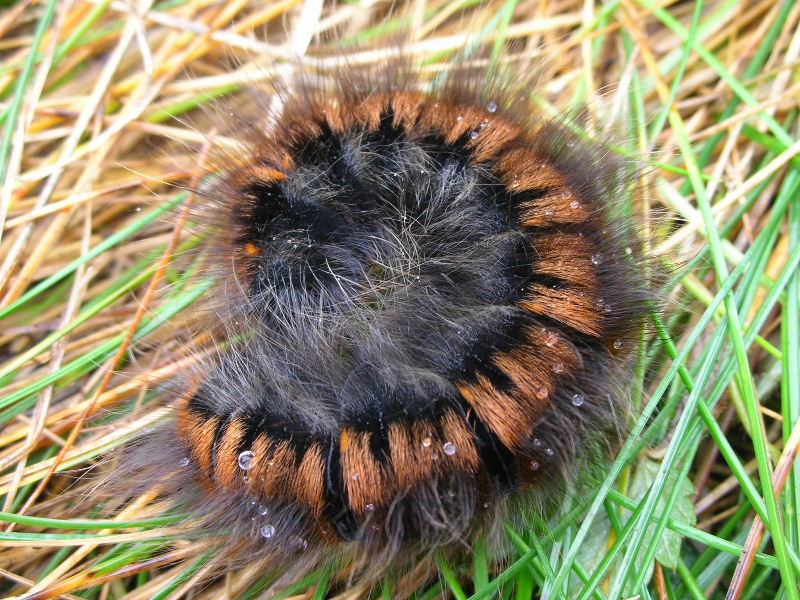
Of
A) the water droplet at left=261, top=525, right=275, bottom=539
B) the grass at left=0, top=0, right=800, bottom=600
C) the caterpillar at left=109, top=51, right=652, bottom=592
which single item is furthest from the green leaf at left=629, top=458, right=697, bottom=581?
the water droplet at left=261, top=525, right=275, bottom=539

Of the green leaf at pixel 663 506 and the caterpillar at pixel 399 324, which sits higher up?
the caterpillar at pixel 399 324

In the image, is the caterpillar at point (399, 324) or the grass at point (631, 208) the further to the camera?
the grass at point (631, 208)

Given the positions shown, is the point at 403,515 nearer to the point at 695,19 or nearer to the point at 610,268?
the point at 610,268

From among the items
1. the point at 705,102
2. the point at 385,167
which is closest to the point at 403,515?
the point at 385,167

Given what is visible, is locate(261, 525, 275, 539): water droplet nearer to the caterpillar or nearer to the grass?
the caterpillar

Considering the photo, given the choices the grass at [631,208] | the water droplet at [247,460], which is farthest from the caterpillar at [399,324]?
the grass at [631,208]

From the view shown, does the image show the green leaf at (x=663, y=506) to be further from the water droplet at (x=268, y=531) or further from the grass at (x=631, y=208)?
the water droplet at (x=268, y=531)

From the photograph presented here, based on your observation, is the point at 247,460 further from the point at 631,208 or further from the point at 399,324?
the point at 631,208

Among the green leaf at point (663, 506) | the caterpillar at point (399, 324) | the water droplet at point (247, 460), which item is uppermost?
the caterpillar at point (399, 324)
